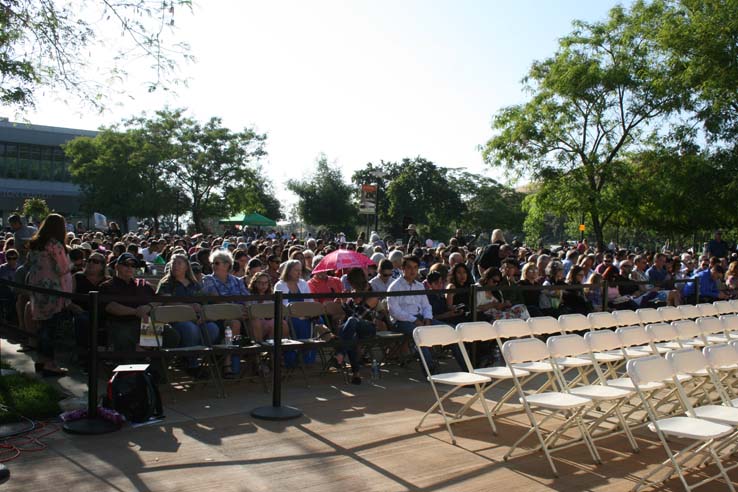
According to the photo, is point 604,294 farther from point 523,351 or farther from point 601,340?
point 523,351

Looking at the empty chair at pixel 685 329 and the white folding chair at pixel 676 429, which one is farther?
the empty chair at pixel 685 329

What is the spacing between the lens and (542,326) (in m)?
6.89

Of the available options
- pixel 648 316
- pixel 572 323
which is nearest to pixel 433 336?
pixel 572 323

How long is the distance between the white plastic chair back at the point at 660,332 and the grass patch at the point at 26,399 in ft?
17.6

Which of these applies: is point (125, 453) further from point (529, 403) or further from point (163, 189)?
point (163, 189)

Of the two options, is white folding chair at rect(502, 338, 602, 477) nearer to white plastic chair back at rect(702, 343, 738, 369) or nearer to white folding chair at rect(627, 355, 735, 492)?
white folding chair at rect(627, 355, 735, 492)

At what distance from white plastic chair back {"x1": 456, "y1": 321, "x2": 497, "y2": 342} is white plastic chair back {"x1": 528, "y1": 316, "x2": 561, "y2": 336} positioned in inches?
17.0

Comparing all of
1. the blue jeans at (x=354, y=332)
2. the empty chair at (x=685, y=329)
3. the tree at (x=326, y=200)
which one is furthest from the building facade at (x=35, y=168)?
the empty chair at (x=685, y=329)

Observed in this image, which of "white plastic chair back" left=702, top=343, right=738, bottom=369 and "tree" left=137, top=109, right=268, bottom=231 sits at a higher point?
"tree" left=137, top=109, right=268, bottom=231

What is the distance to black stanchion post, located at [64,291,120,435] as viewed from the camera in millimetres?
5386

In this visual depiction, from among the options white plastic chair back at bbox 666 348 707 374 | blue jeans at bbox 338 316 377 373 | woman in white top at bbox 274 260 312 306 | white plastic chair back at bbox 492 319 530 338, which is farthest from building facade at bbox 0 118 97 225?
white plastic chair back at bbox 666 348 707 374

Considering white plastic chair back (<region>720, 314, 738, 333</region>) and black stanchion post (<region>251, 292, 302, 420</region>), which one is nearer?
black stanchion post (<region>251, 292, 302, 420</region>)

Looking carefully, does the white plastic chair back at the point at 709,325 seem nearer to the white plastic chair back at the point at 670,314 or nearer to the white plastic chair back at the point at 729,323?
the white plastic chair back at the point at 729,323

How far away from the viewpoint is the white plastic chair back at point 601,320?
7406mm
